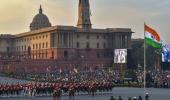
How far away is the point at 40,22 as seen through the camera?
170m

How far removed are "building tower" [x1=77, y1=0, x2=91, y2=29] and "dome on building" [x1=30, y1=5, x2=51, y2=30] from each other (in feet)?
67.3

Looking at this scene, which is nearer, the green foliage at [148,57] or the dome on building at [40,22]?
the green foliage at [148,57]

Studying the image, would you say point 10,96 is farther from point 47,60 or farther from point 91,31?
point 91,31

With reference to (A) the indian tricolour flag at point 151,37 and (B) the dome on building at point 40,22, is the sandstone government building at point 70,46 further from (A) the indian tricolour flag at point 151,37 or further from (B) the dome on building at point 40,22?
(A) the indian tricolour flag at point 151,37

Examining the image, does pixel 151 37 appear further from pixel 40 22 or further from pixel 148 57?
pixel 40 22

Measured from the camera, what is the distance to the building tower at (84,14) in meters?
150

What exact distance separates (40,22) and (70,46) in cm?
3315

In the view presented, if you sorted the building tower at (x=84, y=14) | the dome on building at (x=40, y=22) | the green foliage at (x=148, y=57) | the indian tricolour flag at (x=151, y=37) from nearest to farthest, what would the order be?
1. the indian tricolour flag at (x=151, y=37)
2. the green foliage at (x=148, y=57)
3. the building tower at (x=84, y=14)
4. the dome on building at (x=40, y=22)

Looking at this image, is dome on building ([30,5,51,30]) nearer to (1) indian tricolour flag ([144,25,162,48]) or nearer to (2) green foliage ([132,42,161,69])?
(2) green foliage ([132,42,161,69])

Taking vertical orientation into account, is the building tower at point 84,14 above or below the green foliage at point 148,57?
above

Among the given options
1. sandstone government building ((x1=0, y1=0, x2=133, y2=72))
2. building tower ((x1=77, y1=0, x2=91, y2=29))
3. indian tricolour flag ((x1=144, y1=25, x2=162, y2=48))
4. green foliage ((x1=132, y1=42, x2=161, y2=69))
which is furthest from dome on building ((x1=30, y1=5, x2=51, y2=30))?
indian tricolour flag ((x1=144, y1=25, x2=162, y2=48))

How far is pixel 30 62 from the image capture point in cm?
12825

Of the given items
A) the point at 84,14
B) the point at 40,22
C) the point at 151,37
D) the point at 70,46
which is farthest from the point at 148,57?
the point at 151,37

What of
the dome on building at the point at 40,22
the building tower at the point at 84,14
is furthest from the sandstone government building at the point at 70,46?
the dome on building at the point at 40,22
